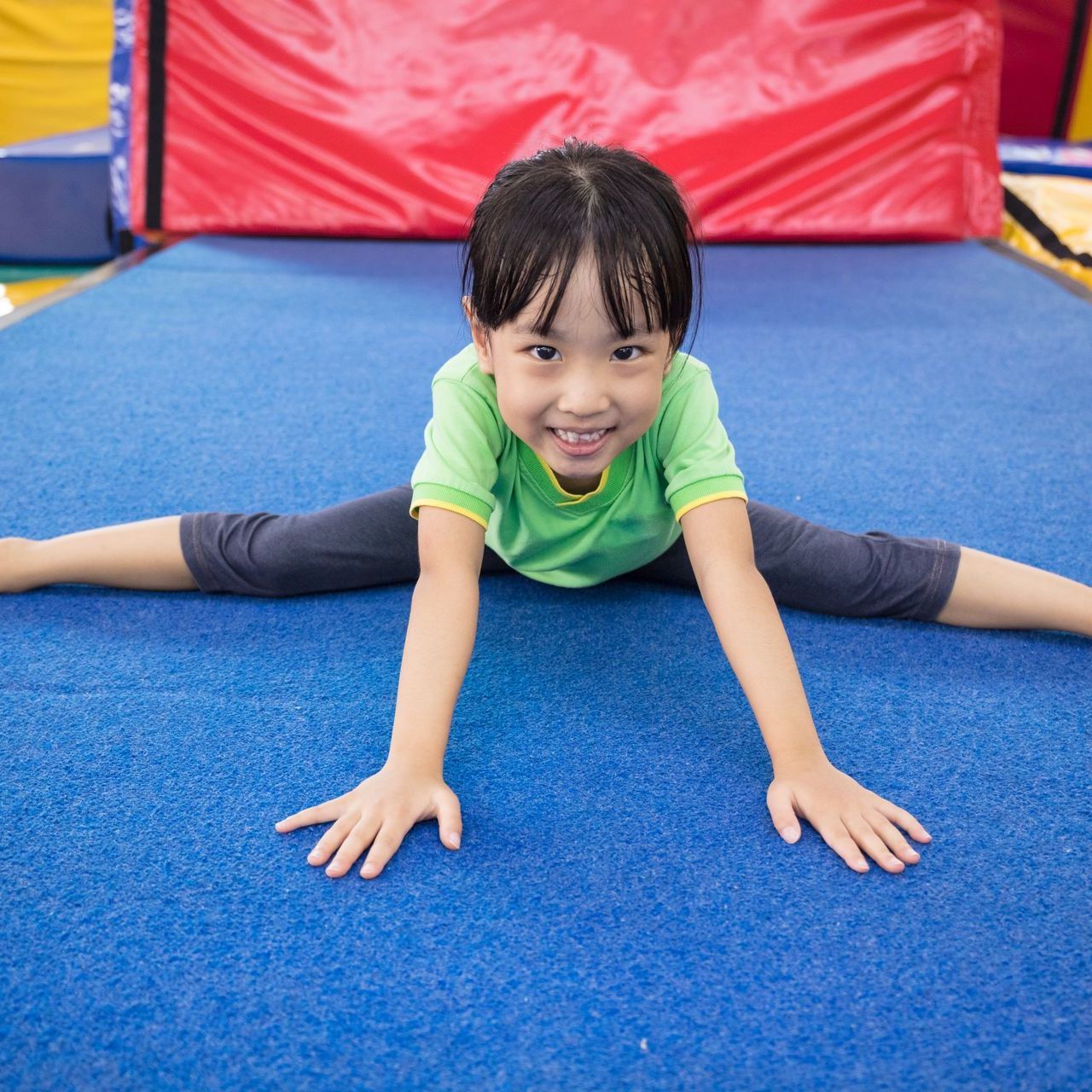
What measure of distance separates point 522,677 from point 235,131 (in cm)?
217

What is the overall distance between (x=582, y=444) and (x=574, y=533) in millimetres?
186

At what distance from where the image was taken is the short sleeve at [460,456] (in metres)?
0.97

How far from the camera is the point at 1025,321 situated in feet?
7.45

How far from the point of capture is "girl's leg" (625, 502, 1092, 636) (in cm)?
114

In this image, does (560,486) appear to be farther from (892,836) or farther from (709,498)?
(892,836)

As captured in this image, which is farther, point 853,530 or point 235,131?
point 235,131

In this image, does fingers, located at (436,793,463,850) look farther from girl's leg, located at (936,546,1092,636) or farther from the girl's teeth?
girl's leg, located at (936,546,1092,636)

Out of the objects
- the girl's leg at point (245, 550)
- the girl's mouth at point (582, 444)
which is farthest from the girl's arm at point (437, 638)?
the girl's leg at point (245, 550)

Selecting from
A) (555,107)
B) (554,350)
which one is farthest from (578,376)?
(555,107)

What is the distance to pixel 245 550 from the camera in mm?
1195

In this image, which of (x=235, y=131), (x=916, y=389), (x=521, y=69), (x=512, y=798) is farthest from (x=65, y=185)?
(x=512, y=798)

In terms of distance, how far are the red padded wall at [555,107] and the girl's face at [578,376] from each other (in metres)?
1.98

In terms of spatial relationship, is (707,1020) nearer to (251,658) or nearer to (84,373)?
(251,658)

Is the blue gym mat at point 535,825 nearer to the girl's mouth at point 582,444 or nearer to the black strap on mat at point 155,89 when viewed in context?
the girl's mouth at point 582,444
